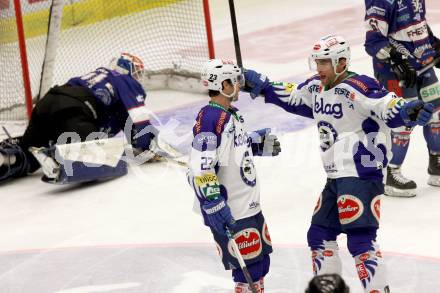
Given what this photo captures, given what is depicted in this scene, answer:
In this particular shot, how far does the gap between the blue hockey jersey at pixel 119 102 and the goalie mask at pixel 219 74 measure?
307 centimetres

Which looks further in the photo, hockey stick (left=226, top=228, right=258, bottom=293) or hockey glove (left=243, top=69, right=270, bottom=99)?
hockey glove (left=243, top=69, right=270, bottom=99)

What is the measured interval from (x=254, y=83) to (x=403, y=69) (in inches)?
71.5

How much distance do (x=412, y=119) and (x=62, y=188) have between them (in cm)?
384

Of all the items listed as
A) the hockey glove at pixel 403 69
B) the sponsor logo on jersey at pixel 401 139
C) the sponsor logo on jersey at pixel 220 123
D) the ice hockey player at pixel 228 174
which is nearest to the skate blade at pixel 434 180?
the sponsor logo on jersey at pixel 401 139

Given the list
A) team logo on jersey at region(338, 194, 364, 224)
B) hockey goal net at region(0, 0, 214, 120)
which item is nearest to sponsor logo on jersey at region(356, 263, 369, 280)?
team logo on jersey at region(338, 194, 364, 224)

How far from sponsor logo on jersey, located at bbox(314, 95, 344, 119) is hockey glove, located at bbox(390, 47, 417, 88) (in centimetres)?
180

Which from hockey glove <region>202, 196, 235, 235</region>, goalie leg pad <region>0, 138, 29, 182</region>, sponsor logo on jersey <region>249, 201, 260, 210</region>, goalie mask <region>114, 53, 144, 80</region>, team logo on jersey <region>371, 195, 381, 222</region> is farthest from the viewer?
goalie leg pad <region>0, 138, 29, 182</region>

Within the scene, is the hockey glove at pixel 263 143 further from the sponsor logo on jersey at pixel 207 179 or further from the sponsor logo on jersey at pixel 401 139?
the sponsor logo on jersey at pixel 401 139

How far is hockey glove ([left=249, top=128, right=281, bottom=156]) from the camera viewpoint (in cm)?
497

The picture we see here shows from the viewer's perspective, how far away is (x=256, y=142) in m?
4.98

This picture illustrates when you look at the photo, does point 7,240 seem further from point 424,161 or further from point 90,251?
point 424,161

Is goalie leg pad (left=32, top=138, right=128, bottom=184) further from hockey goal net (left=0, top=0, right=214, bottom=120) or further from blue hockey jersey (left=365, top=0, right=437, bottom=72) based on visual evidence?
blue hockey jersey (left=365, top=0, right=437, bottom=72)

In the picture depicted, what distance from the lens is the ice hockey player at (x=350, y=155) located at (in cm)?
467

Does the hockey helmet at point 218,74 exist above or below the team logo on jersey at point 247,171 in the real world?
above
